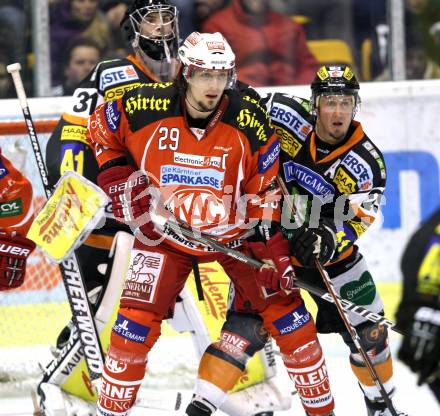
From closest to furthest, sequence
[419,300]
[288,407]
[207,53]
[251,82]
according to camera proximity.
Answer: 1. [419,300]
2. [207,53]
3. [288,407]
4. [251,82]

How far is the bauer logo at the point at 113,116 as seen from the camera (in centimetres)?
397

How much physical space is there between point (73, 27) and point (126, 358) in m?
2.38

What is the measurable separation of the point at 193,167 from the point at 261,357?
3.37ft

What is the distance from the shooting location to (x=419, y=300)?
9.64ft

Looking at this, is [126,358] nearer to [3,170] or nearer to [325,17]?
[3,170]

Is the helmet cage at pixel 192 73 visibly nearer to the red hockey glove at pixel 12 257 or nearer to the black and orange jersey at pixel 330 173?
the black and orange jersey at pixel 330 173

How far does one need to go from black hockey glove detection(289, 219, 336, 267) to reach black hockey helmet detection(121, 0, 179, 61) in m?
0.87

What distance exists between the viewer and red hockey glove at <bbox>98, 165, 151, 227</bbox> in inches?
157

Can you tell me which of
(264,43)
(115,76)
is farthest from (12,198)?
(264,43)

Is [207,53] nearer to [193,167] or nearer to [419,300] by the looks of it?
[193,167]

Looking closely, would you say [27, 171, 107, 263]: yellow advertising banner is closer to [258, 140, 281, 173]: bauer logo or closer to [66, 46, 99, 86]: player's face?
[258, 140, 281, 173]: bauer logo

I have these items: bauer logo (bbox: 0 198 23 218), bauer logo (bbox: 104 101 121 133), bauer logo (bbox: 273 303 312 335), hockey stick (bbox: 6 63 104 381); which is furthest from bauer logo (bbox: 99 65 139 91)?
bauer logo (bbox: 273 303 312 335)

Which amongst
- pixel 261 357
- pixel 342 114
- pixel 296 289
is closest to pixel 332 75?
pixel 342 114

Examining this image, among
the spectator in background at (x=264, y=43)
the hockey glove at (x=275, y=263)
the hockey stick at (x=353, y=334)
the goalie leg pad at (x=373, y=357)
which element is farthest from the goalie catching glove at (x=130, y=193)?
the spectator in background at (x=264, y=43)
